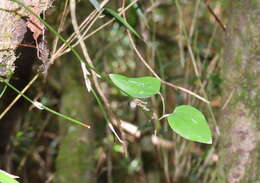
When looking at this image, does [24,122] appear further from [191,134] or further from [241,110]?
[191,134]

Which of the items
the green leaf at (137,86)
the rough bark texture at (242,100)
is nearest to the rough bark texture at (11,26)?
the green leaf at (137,86)

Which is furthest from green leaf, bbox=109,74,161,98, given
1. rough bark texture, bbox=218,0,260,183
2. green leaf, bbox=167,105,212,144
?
rough bark texture, bbox=218,0,260,183

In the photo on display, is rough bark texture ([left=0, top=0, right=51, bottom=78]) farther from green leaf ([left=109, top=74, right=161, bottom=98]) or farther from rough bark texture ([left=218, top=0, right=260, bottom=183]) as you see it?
rough bark texture ([left=218, top=0, right=260, bottom=183])

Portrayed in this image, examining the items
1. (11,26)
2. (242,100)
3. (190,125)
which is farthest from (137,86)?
(242,100)

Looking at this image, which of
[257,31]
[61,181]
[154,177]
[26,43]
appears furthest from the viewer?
[154,177]

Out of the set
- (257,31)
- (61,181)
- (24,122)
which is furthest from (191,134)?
(24,122)

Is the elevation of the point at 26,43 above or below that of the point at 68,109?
above

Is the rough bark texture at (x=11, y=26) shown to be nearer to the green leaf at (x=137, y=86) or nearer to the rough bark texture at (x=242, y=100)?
the green leaf at (x=137, y=86)
